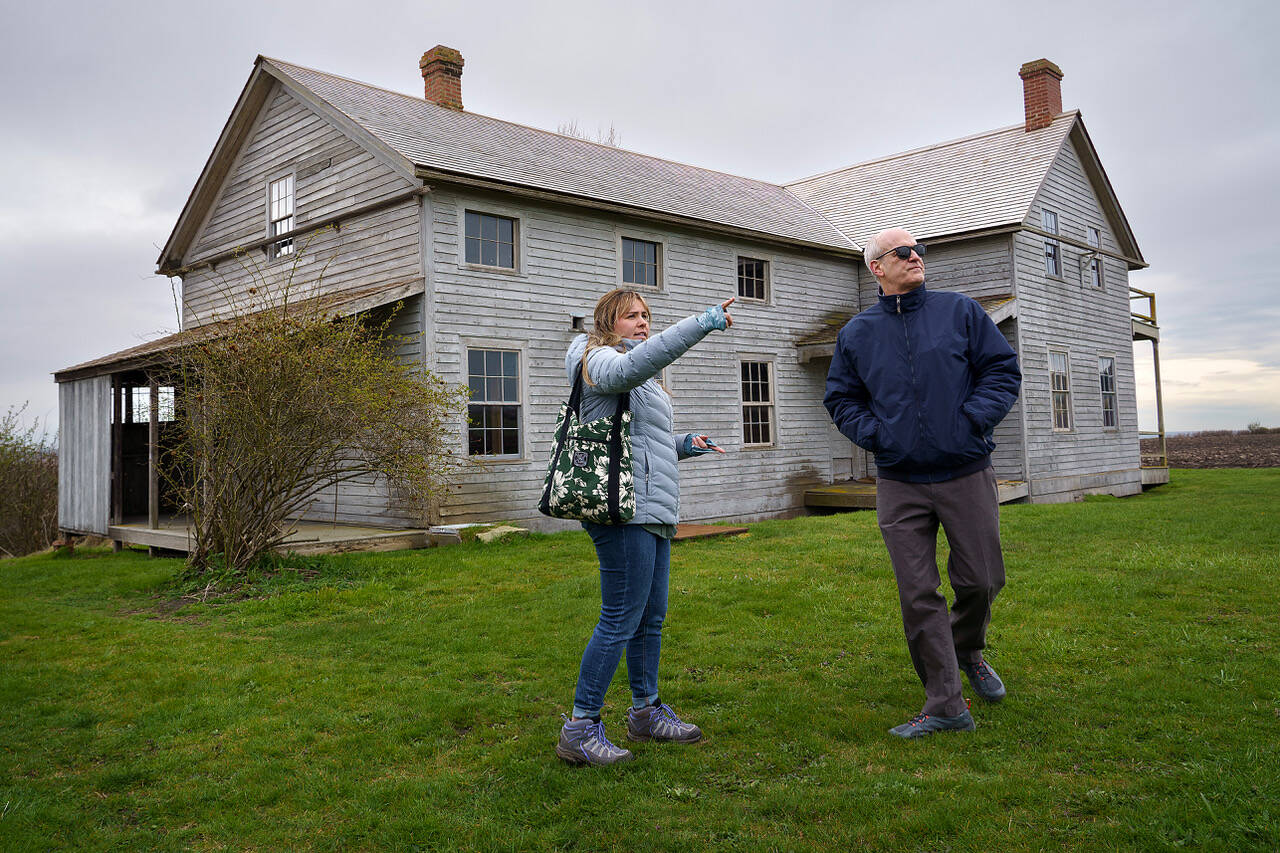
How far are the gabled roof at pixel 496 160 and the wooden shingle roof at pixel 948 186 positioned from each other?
1.40m

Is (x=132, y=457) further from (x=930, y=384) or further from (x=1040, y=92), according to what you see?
(x=1040, y=92)

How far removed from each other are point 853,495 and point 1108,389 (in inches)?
324

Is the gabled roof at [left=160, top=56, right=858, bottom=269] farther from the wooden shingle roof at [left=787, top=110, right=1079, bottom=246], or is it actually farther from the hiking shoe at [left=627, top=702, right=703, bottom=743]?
the hiking shoe at [left=627, top=702, right=703, bottom=743]

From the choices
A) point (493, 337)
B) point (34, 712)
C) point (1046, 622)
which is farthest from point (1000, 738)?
point (493, 337)

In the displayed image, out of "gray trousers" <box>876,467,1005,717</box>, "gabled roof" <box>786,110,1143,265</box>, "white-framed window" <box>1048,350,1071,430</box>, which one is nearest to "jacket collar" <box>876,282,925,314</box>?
"gray trousers" <box>876,467,1005,717</box>

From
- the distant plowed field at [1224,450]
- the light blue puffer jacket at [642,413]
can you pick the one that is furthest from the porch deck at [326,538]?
the distant plowed field at [1224,450]

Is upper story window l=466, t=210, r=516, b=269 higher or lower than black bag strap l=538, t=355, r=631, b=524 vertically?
higher

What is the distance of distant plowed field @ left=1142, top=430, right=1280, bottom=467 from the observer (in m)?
25.5

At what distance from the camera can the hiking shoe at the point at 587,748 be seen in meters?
3.59

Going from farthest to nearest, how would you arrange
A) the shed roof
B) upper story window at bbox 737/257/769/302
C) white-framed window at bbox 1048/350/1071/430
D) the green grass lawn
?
white-framed window at bbox 1048/350/1071/430 → upper story window at bbox 737/257/769/302 → the shed roof → the green grass lawn

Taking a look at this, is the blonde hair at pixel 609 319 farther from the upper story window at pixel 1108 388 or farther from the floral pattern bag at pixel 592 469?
the upper story window at pixel 1108 388

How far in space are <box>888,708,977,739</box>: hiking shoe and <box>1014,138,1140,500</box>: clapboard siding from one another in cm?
1388

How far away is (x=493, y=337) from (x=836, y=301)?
8312 mm

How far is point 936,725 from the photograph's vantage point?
12.5 feet
